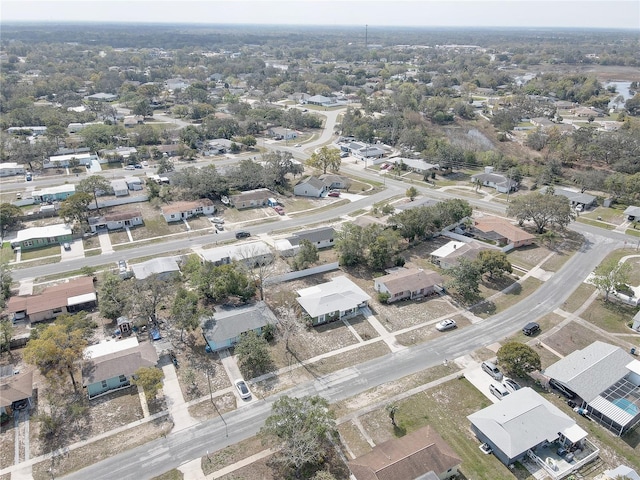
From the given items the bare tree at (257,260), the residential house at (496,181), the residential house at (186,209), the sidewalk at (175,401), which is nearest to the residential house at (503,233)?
the residential house at (496,181)

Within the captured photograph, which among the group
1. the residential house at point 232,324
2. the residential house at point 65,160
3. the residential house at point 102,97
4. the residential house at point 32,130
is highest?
the residential house at point 102,97

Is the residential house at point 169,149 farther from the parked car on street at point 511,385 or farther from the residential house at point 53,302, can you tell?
the parked car on street at point 511,385

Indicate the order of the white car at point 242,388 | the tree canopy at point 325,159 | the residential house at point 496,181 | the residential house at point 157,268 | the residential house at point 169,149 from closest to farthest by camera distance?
the white car at point 242,388 → the residential house at point 157,268 → the residential house at point 496,181 → the tree canopy at point 325,159 → the residential house at point 169,149

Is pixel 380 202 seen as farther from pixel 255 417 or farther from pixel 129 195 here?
pixel 255 417

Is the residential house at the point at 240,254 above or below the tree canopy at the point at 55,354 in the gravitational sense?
below

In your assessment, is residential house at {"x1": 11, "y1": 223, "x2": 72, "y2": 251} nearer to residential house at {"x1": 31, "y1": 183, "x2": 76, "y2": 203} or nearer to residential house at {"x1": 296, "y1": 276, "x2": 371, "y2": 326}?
residential house at {"x1": 31, "y1": 183, "x2": 76, "y2": 203}

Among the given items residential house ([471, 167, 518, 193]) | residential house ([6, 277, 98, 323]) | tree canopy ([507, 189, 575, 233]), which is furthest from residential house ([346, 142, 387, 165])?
residential house ([6, 277, 98, 323])

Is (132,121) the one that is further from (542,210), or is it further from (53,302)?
(542,210)

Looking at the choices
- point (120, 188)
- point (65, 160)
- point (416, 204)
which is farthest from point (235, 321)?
point (65, 160)
